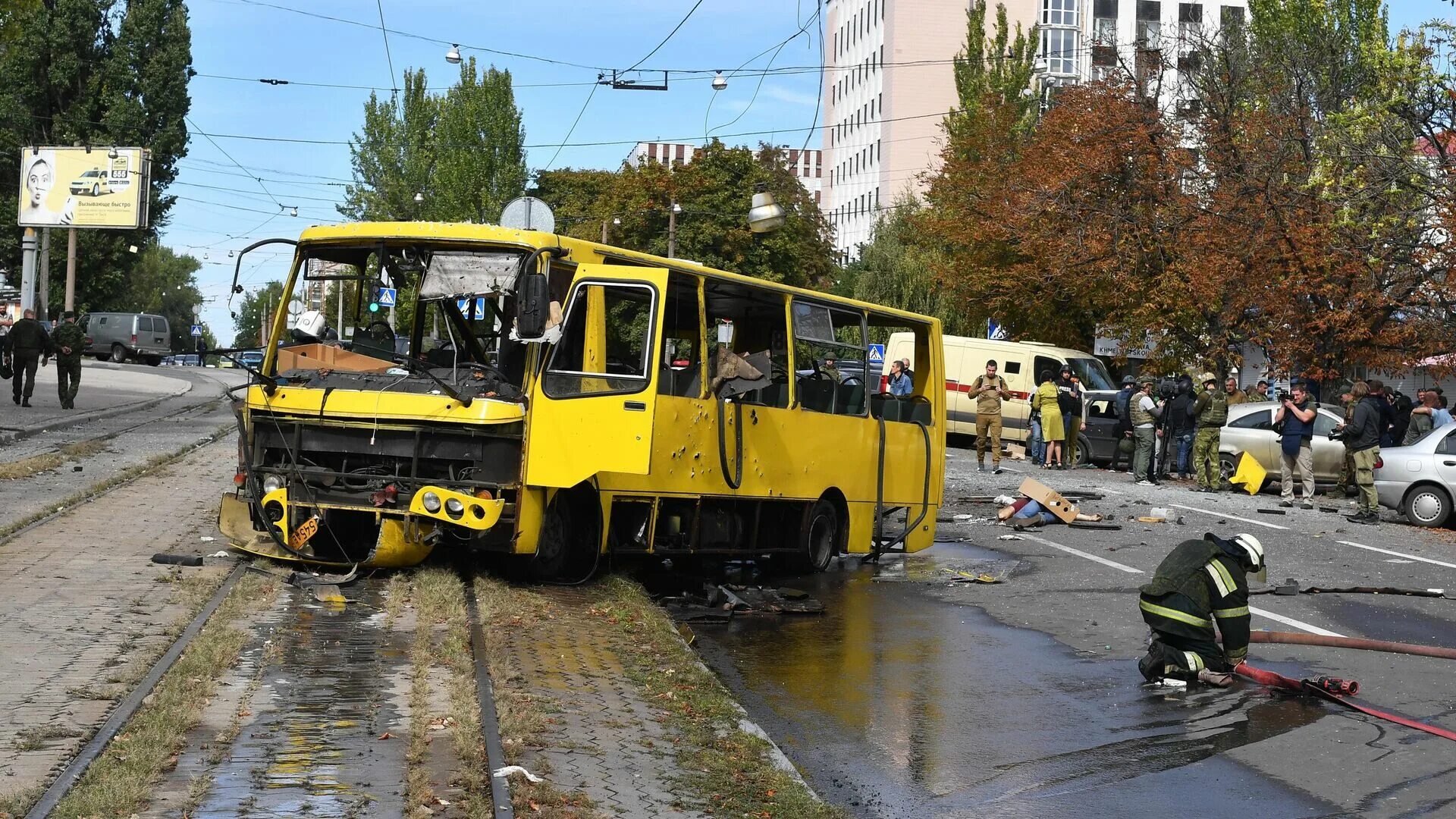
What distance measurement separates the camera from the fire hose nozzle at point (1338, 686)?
27.3 feet

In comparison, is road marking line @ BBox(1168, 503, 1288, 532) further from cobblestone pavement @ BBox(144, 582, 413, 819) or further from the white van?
cobblestone pavement @ BBox(144, 582, 413, 819)

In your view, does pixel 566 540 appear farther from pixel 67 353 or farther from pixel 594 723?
pixel 67 353

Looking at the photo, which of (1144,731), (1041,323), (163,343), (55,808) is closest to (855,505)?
(1144,731)

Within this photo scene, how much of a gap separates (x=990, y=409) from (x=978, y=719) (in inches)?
735

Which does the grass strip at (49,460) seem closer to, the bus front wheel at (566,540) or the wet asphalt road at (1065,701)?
the bus front wheel at (566,540)

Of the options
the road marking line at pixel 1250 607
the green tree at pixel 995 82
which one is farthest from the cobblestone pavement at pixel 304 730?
the green tree at pixel 995 82

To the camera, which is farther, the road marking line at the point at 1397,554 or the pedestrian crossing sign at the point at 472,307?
the road marking line at the point at 1397,554

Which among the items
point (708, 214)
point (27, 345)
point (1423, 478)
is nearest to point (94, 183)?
point (708, 214)

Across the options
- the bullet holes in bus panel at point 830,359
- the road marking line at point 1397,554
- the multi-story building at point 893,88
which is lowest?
the road marking line at point 1397,554

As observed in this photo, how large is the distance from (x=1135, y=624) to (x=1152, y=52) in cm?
2865

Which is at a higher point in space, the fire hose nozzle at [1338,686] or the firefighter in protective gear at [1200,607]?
the firefighter in protective gear at [1200,607]

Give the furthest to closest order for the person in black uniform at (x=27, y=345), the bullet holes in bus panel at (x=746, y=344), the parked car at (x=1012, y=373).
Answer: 1. the parked car at (x=1012, y=373)
2. the person in black uniform at (x=27, y=345)
3. the bullet holes in bus panel at (x=746, y=344)

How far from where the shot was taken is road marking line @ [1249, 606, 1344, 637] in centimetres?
1084

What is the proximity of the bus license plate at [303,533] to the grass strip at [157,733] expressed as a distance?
1.52 m
